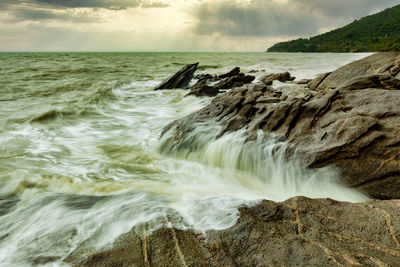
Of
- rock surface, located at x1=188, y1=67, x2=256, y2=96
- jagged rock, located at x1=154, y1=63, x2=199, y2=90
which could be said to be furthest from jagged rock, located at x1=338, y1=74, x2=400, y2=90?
jagged rock, located at x1=154, y1=63, x2=199, y2=90

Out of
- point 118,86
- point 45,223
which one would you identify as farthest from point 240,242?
point 118,86

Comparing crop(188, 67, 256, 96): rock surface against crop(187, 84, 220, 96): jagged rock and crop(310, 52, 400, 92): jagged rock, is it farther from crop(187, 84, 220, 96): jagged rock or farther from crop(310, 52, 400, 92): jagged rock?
crop(310, 52, 400, 92): jagged rock

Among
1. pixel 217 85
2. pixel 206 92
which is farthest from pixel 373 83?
pixel 217 85

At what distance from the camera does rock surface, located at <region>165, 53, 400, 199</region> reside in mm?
3734

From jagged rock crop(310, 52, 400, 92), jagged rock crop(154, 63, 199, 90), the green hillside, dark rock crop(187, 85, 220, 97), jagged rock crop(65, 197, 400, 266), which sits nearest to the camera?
jagged rock crop(65, 197, 400, 266)

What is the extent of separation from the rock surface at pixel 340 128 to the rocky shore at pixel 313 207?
0.01m

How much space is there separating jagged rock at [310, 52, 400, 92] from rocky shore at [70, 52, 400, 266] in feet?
10.2

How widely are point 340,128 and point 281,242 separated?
2790 mm

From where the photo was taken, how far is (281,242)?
93.0 inches

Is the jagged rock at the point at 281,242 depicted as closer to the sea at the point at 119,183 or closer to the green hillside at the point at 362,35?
the sea at the point at 119,183

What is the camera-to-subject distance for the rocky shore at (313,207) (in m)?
2.24

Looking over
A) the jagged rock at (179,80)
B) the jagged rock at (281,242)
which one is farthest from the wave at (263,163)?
the jagged rock at (179,80)

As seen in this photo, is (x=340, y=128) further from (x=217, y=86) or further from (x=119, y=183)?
(x=217, y=86)

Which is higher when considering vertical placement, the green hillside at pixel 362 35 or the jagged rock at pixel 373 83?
the green hillside at pixel 362 35
